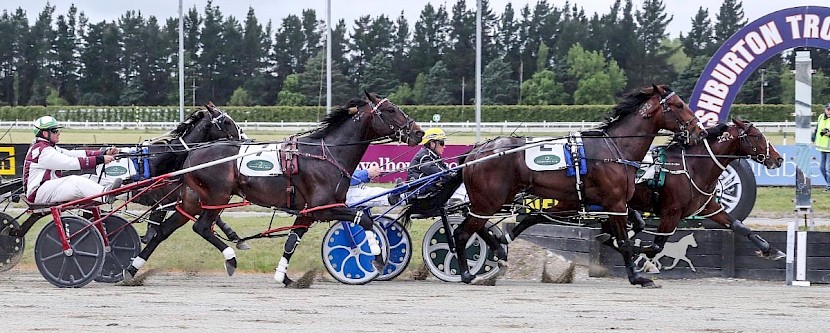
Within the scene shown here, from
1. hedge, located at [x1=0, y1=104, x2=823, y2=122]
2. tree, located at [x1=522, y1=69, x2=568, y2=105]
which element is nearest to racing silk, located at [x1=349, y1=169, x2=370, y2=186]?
hedge, located at [x1=0, y1=104, x2=823, y2=122]

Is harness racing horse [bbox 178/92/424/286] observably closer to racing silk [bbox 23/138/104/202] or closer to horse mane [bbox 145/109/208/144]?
racing silk [bbox 23/138/104/202]

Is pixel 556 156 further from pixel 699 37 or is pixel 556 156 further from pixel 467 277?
pixel 699 37

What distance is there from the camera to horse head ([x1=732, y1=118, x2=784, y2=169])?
1135cm

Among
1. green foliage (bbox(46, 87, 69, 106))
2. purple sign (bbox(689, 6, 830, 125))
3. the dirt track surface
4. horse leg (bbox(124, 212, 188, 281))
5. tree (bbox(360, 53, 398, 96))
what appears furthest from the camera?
green foliage (bbox(46, 87, 69, 106))

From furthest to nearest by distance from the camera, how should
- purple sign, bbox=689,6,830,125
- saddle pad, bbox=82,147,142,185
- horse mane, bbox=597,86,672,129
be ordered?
purple sign, bbox=689,6,830,125
saddle pad, bbox=82,147,142,185
horse mane, bbox=597,86,672,129

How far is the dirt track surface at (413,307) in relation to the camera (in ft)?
25.6

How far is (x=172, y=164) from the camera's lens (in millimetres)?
11648

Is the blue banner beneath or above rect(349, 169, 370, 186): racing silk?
beneath

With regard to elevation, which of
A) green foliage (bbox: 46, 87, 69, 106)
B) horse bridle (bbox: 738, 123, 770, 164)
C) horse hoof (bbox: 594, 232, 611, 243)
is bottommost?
horse hoof (bbox: 594, 232, 611, 243)

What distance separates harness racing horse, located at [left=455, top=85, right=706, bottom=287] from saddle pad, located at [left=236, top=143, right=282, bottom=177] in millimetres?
1779

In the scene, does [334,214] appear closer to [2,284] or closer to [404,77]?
[2,284]

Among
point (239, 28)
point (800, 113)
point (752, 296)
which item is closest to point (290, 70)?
point (239, 28)

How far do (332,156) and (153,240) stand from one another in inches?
74.9

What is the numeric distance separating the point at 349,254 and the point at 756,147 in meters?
4.17
